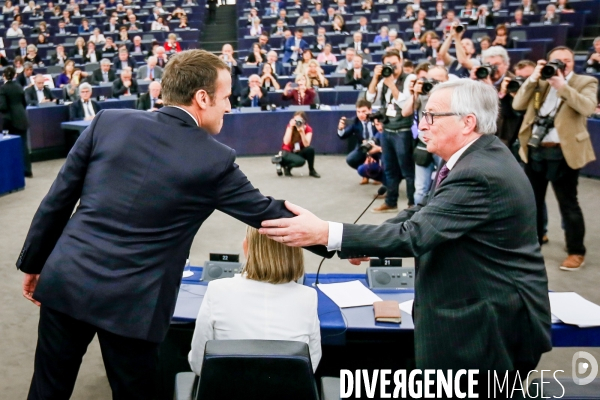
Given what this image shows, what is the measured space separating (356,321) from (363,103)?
4.38m

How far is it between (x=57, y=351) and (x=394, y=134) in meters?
4.07

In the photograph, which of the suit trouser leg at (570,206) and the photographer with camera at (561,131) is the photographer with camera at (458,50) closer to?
the photographer with camera at (561,131)

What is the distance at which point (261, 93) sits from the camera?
9.18 metres

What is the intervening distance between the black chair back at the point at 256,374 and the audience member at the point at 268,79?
8308 mm

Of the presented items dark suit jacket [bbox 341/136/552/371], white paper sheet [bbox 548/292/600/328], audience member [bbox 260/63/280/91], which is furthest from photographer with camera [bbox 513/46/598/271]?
audience member [bbox 260/63/280/91]

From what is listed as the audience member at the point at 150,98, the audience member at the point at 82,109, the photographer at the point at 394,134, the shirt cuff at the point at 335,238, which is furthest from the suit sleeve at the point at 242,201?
the audience member at the point at 82,109

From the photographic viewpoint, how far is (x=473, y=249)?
1764 millimetres

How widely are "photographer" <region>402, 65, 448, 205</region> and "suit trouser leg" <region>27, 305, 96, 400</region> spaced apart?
3.13 metres

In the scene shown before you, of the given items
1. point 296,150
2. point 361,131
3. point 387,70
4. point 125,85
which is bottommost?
point 296,150

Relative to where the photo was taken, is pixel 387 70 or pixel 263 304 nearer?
pixel 263 304

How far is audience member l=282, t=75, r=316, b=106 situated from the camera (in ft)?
29.8

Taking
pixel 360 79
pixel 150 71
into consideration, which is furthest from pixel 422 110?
pixel 150 71

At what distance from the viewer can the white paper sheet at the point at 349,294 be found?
8.41ft

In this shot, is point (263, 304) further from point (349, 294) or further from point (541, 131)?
point (541, 131)
